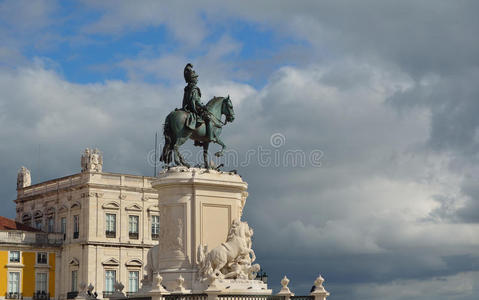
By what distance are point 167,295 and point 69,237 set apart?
47.3 meters

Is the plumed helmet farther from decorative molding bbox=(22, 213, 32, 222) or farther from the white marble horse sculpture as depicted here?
decorative molding bbox=(22, 213, 32, 222)

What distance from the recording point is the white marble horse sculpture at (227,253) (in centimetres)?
2700

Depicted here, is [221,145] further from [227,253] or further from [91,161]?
[91,161]

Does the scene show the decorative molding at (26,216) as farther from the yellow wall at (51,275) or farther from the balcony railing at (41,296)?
the balcony railing at (41,296)

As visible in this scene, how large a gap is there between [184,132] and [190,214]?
2.87 m

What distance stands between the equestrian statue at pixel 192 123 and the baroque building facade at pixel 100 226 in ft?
136

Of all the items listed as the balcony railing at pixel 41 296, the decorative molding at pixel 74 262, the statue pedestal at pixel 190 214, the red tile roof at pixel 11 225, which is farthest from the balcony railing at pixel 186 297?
the red tile roof at pixel 11 225

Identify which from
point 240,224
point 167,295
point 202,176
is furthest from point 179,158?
point 167,295

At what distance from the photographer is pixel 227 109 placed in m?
30.3

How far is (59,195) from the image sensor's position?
74.4 metres

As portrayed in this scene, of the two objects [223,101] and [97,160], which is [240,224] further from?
[97,160]

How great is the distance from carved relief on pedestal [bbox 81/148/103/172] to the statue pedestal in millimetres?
44364

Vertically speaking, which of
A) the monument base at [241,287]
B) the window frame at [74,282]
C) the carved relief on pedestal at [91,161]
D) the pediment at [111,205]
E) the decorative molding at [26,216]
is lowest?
the monument base at [241,287]

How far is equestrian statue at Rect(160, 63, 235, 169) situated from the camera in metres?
29.1
